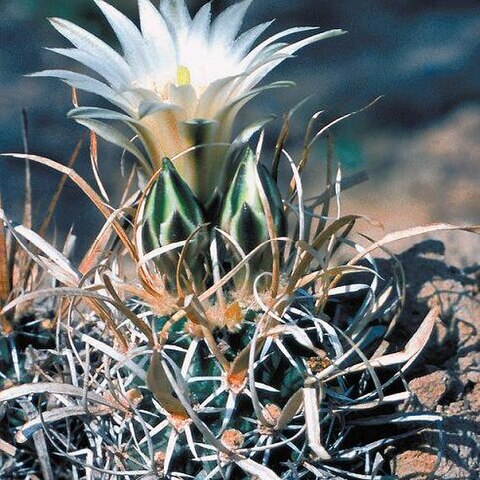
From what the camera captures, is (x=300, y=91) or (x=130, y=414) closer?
(x=130, y=414)

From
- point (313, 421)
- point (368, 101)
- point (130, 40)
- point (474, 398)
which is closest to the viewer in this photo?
point (313, 421)

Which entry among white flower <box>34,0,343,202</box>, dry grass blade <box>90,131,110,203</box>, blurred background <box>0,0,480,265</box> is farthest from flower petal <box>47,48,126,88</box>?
blurred background <box>0,0,480,265</box>

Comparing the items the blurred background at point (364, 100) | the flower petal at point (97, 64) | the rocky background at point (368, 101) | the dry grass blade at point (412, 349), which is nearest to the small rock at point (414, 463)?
the dry grass blade at point (412, 349)

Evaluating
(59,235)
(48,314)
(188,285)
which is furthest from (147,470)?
(59,235)

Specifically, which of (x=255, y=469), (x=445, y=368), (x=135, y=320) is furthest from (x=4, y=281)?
(x=445, y=368)

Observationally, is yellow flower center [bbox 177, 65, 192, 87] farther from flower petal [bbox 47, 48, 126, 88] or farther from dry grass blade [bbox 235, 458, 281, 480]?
dry grass blade [bbox 235, 458, 281, 480]

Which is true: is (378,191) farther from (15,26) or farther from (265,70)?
(265,70)

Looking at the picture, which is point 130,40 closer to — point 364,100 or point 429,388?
point 429,388
